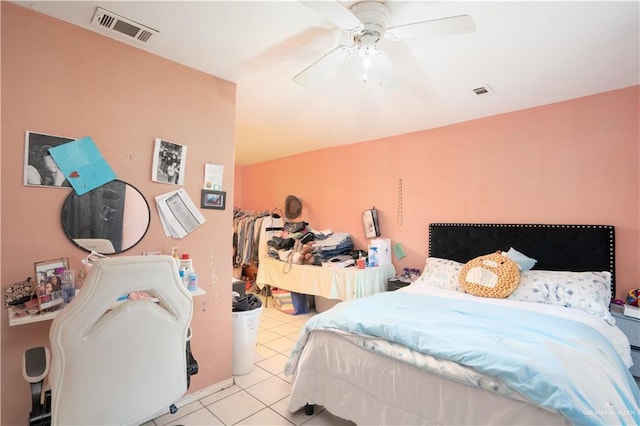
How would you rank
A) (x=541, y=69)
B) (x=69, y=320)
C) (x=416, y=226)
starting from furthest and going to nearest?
(x=416, y=226) → (x=541, y=69) → (x=69, y=320)

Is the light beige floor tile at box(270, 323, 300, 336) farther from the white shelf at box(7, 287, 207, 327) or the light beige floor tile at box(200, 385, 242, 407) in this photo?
the white shelf at box(7, 287, 207, 327)

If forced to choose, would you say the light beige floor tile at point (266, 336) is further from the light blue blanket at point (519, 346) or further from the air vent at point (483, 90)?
the air vent at point (483, 90)

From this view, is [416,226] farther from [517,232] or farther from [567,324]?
[567,324]

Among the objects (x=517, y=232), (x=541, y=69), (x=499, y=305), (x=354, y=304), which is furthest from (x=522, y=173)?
(x=354, y=304)

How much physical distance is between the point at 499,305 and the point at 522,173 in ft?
4.54

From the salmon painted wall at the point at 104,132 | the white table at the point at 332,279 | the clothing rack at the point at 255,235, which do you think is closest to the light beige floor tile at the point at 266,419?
the salmon painted wall at the point at 104,132

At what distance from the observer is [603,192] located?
2656 mm

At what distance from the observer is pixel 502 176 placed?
3.18 meters

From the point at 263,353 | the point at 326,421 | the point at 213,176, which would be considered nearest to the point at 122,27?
the point at 213,176

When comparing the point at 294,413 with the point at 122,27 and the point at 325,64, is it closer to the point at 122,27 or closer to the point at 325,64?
the point at 325,64

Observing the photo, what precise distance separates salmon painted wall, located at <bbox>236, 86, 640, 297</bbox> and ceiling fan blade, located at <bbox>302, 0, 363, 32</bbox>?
2283mm

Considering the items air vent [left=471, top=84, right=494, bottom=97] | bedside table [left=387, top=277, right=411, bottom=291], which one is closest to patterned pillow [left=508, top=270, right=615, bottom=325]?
bedside table [left=387, top=277, right=411, bottom=291]

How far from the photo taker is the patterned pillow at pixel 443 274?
2.99 m

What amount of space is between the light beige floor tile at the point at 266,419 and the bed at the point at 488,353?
0.09 metres
